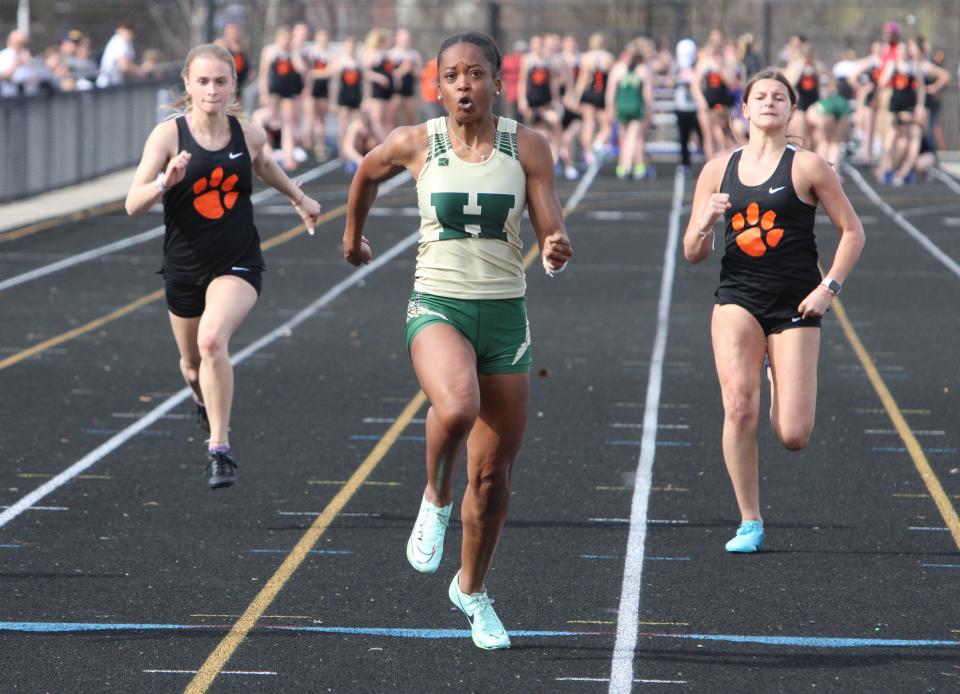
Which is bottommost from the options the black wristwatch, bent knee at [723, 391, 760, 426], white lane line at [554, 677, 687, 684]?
white lane line at [554, 677, 687, 684]

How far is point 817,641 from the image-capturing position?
591 cm

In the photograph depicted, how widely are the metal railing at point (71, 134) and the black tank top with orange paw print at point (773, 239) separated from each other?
16304mm

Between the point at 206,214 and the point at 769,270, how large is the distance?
2.65 metres

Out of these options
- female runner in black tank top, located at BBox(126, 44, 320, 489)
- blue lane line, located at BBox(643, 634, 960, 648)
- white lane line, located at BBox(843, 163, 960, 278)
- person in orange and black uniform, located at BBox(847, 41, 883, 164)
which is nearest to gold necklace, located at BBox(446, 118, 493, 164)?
blue lane line, located at BBox(643, 634, 960, 648)

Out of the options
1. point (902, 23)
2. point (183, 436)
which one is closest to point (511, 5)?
point (902, 23)

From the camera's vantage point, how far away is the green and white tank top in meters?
5.63

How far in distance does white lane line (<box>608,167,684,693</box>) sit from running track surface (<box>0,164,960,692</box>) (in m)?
0.02

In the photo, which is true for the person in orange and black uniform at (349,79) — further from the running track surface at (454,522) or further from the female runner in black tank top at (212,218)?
the female runner in black tank top at (212,218)

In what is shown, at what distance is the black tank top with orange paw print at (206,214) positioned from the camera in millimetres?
8070

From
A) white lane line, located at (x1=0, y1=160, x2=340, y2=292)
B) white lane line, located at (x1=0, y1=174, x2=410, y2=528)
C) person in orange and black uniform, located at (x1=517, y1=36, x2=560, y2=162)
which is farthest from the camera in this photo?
person in orange and black uniform, located at (x1=517, y1=36, x2=560, y2=162)

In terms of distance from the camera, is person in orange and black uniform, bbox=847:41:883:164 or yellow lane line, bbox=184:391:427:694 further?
person in orange and black uniform, bbox=847:41:883:164

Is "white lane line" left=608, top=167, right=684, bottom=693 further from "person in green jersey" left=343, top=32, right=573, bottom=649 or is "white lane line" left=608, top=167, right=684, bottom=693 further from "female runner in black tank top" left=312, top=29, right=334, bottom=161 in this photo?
"female runner in black tank top" left=312, top=29, right=334, bottom=161

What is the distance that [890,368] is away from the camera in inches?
473

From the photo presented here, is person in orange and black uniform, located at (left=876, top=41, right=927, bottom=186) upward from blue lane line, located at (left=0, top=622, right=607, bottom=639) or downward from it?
upward
